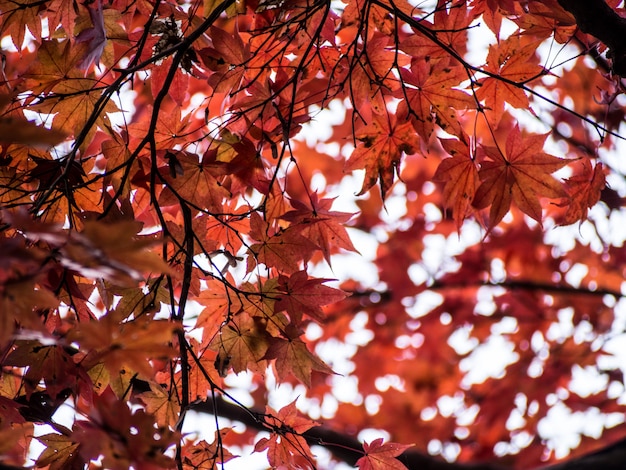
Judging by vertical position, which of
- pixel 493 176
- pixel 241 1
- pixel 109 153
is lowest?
pixel 493 176

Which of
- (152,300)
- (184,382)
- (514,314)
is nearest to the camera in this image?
(184,382)

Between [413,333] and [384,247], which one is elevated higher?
[384,247]

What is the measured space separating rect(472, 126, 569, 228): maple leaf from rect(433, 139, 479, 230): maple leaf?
0.05 meters

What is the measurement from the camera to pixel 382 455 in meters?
1.10

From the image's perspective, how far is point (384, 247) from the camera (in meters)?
4.17

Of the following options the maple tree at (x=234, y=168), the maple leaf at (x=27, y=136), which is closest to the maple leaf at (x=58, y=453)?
the maple tree at (x=234, y=168)

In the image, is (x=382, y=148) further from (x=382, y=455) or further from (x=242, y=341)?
(x=382, y=455)

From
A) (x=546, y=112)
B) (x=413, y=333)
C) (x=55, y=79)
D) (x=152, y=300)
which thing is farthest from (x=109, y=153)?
(x=413, y=333)

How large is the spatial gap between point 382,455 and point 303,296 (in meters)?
0.33

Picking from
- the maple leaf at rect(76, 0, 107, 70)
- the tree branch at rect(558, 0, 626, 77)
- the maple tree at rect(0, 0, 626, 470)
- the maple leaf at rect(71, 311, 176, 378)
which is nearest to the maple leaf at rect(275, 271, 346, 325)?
the maple tree at rect(0, 0, 626, 470)

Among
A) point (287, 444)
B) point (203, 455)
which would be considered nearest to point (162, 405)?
point (203, 455)

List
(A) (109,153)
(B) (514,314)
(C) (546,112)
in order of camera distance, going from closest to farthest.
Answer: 1. (A) (109,153)
2. (C) (546,112)
3. (B) (514,314)

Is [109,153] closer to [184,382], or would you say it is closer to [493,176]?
[184,382]

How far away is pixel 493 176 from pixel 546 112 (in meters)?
2.31
